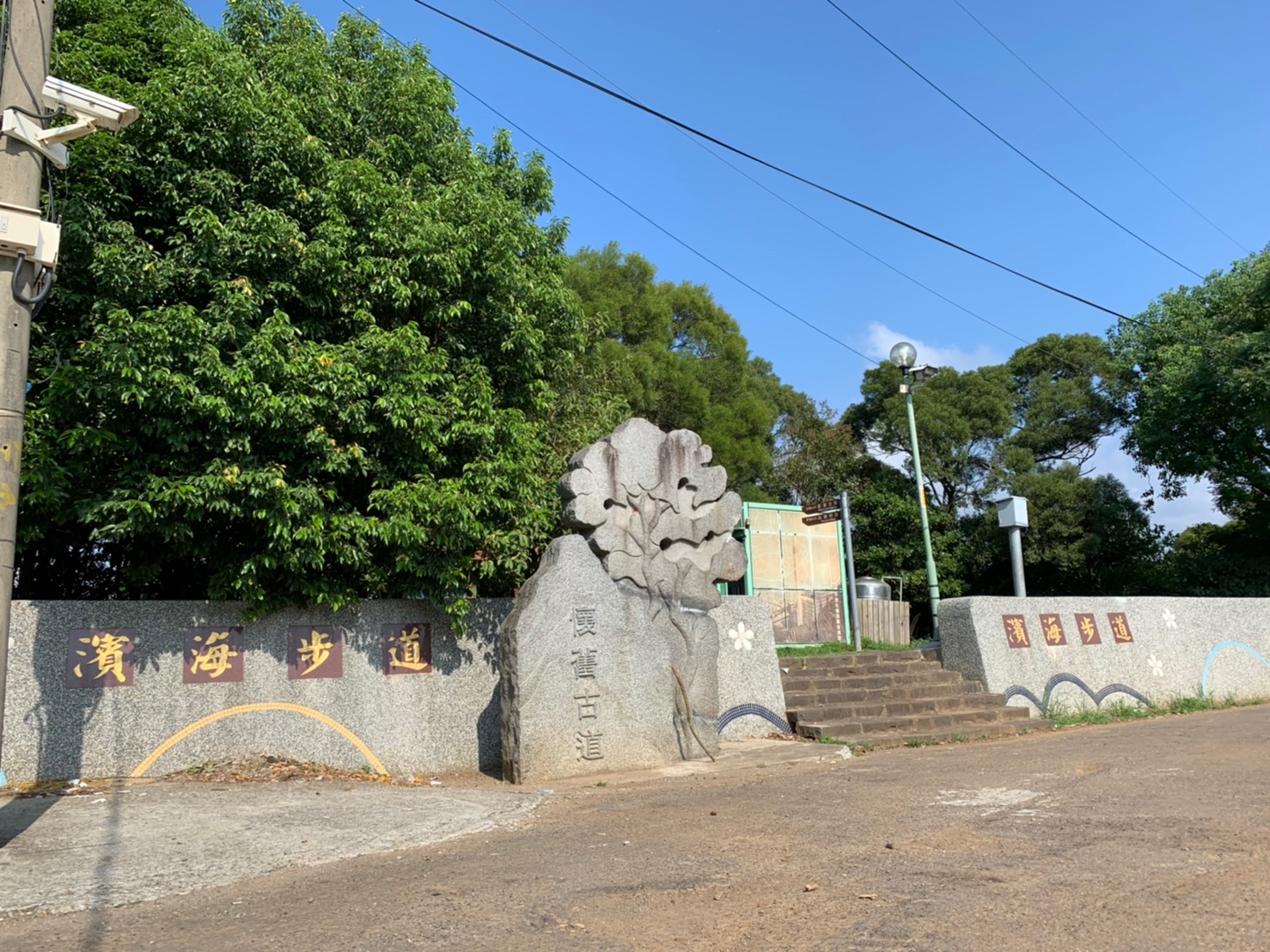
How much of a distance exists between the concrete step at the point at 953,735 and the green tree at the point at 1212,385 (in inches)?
393

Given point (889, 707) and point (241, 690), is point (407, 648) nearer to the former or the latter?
point (241, 690)

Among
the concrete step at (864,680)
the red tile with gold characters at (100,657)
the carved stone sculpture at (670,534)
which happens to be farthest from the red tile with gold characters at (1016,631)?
the red tile with gold characters at (100,657)

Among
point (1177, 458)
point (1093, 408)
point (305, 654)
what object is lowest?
point (305, 654)

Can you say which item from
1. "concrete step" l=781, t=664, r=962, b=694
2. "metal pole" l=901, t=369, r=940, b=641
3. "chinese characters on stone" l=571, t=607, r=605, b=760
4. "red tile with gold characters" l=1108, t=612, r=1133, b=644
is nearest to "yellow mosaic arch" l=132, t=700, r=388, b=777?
"chinese characters on stone" l=571, t=607, r=605, b=760

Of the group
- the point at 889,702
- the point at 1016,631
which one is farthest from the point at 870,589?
the point at 889,702

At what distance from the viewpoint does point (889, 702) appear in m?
11.6

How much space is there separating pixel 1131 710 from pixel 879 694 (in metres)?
4.61

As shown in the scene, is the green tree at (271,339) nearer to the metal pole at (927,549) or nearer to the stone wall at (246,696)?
the stone wall at (246,696)

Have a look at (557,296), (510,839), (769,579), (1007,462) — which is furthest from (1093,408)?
(510,839)

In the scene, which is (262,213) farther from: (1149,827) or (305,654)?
(1149,827)

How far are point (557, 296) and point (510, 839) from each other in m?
5.98

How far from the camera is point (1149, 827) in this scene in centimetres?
571

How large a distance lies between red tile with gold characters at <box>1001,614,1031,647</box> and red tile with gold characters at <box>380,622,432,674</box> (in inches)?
320

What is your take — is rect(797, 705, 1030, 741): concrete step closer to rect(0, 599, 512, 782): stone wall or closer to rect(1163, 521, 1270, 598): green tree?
rect(0, 599, 512, 782): stone wall
